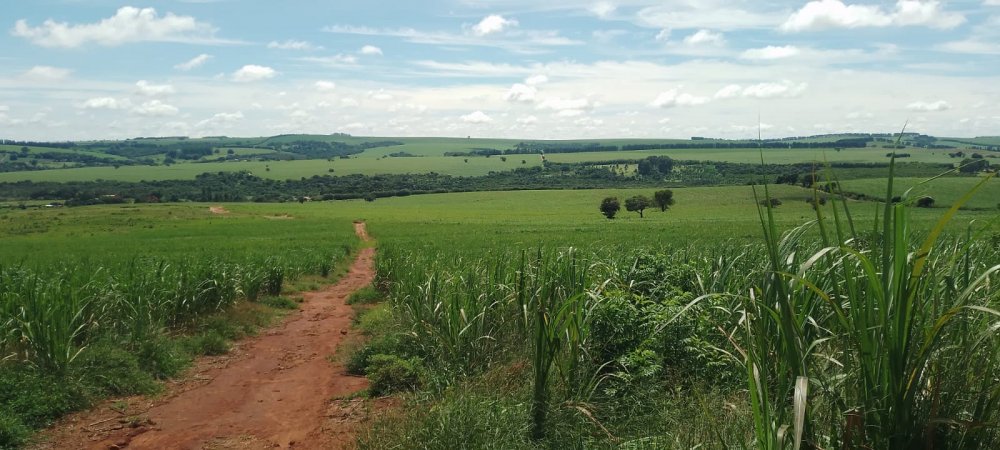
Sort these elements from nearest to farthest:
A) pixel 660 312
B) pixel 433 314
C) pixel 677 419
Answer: pixel 677 419 → pixel 660 312 → pixel 433 314

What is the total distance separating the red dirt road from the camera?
666 cm

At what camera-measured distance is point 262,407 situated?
791cm

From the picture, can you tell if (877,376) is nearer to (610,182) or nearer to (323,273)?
(323,273)

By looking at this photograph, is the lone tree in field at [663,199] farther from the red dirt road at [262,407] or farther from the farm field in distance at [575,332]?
Result: the red dirt road at [262,407]

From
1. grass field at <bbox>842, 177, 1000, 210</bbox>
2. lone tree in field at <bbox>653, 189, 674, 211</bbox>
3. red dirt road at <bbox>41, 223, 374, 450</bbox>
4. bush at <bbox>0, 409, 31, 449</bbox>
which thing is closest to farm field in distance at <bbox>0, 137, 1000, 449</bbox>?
bush at <bbox>0, 409, 31, 449</bbox>

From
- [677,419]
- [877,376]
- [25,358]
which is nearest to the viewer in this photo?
[877,376]

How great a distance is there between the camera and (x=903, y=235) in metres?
2.68

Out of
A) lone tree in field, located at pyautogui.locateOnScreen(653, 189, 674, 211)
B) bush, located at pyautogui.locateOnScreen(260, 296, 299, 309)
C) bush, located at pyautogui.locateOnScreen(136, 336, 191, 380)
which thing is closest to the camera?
bush, located at pyautogui.locateOnScreen(136, 336, 191, 380)

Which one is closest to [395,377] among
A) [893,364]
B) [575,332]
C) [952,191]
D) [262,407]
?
[262,407]

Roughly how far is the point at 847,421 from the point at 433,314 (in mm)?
6112

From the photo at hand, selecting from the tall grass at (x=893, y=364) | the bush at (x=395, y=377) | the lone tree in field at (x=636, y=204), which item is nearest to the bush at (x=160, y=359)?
the bush at (x=395, y=377)

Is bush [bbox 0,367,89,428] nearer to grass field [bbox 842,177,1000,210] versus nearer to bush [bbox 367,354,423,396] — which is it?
bush [bbox 367,354,423,396]

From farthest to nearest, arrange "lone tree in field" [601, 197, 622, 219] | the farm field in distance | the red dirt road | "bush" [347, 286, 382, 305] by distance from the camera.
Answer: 1. "lone tree in field" [601, 197, 622, 219]
2. "bush" [347, 286, 382, 305]
3. the red dirt road
4. the farm field in distance

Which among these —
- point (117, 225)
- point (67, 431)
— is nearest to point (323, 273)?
point (67, 431)
